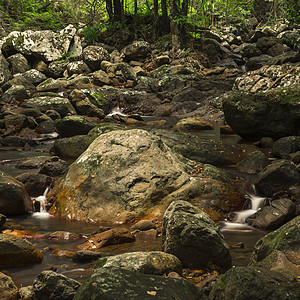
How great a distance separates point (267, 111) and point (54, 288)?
8912 mm

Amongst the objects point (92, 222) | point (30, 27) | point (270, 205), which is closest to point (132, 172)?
point (92, 222)

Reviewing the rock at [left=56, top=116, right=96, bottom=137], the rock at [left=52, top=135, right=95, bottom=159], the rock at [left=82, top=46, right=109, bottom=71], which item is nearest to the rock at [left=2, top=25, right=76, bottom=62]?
the rock at [left=82, top=46, right=109, bottom=71]

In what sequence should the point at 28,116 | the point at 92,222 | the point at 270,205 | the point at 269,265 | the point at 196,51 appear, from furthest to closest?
the point at 196,51 → the point at 28,116 → the point at 270,205 → the point at 92,222 → the point at 269,265

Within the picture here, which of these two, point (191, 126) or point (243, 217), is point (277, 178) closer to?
point (243, 217)

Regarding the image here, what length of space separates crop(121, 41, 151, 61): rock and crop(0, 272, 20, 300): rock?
25.8 metres

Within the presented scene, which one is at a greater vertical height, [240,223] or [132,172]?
[132,172]

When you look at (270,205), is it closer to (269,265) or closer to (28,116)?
(269,265)

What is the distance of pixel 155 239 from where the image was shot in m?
5.20

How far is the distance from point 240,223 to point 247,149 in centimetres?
434

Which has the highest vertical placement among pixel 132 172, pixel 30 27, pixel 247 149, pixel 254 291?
pixel 30 27

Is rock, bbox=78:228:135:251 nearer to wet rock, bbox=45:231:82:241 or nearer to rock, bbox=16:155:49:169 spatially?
wet rock, bbox=45:231:82:241

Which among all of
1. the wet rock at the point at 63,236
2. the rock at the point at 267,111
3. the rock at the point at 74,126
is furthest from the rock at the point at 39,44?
the wet rock at the point at 63,236

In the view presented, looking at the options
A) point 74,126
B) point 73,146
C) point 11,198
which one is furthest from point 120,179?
point 74,126

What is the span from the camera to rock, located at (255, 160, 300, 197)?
277 inches
